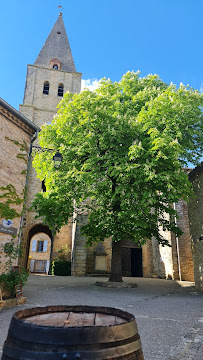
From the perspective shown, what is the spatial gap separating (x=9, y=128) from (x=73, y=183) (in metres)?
3.58

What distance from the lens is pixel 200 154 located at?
37.6 ft

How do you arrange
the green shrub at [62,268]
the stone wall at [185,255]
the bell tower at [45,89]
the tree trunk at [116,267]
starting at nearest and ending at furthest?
1. the tree trunk at [116,267]
2. the stone wall at [185,255]
3. the green shrub at [62,268]
4. the bell tower at [45,89]

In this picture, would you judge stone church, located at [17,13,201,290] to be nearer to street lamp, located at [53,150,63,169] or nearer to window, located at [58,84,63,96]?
window, located at [58,84,63,96]

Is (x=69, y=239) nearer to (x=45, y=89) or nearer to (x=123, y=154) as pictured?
(x=123, y=154)

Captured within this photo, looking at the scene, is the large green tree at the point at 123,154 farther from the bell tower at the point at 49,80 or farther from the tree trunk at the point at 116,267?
the bell tower at the point at 49,80

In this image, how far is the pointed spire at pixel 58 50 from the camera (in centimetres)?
3347

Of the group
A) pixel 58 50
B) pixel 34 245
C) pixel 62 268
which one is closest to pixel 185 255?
pixel 62 268

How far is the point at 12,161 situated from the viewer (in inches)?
316

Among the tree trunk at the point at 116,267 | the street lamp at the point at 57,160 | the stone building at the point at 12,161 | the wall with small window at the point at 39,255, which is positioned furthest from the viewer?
the wall with small window at the point at 39,255

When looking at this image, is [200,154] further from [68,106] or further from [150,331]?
[150,331]

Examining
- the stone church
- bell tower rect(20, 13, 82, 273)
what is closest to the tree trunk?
the stone church

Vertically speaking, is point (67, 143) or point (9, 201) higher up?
point (67, 143)

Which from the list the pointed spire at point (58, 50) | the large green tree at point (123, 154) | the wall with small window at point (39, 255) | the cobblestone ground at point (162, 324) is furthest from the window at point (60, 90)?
the cobblestone ground at point (162, 324)

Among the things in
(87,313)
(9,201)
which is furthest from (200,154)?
(87,313)
